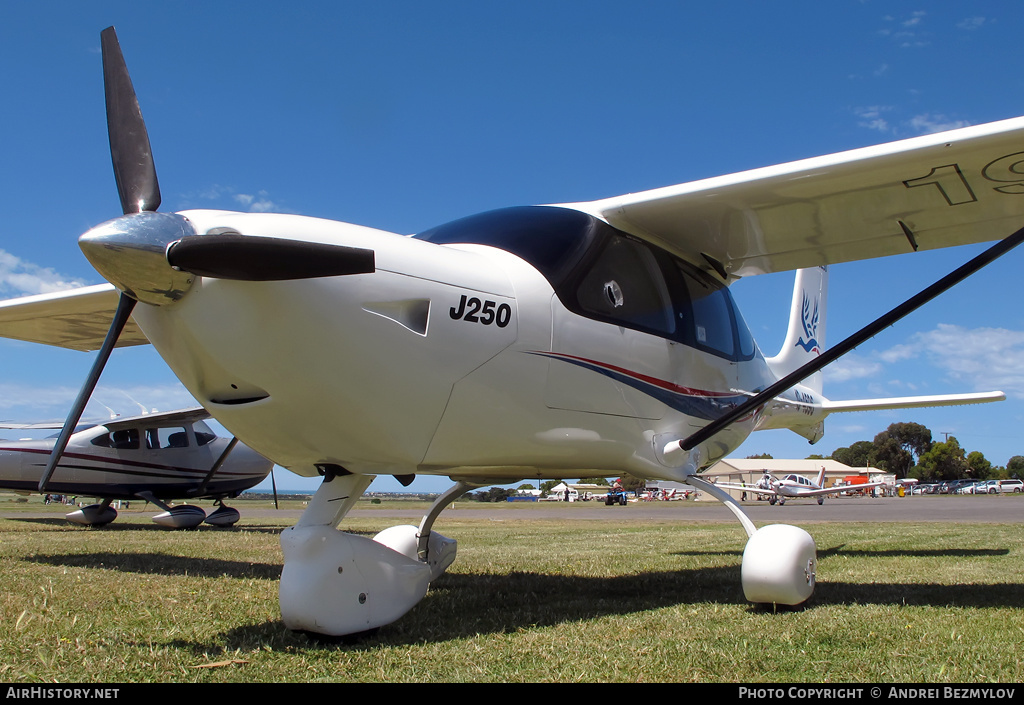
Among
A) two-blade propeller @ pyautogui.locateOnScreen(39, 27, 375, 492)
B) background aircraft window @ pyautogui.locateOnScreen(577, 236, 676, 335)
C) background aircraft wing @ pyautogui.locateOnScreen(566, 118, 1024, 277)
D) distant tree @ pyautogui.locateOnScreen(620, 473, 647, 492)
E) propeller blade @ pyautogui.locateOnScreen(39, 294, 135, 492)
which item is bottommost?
distant tree @ pyautogui.locateOnScreen(620, 473, 647, 492)

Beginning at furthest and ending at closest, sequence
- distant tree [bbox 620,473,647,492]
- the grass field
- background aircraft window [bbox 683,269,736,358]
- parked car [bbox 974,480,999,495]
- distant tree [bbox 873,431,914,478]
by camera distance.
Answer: distant tree [bbox 873,431,914,478]
parked car [bbox 974,480,999,495]
background aircraft window [bbox 683,269,736,358]
distant tree [bbox 620,473,647,492]
the grass field

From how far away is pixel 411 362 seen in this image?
3.24 m

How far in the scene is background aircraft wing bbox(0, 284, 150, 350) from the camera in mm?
6262

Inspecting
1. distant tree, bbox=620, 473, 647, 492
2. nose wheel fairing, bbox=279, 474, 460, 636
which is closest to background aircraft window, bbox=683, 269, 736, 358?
distant tree, bbox=620, 473, 647, 492

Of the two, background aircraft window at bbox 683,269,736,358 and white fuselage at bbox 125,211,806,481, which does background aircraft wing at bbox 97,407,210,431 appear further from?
white fuselage at bbox 125,211,806,481

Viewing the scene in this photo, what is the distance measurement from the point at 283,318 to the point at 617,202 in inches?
105

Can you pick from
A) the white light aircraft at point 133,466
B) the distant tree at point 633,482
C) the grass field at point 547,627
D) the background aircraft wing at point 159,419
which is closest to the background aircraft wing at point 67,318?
the grass field at point 547,627

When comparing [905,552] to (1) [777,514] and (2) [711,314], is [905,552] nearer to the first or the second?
(2) [711,314]

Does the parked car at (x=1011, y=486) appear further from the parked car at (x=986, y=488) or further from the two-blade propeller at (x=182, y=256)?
the two-blade propeller at (x=182, y=256)

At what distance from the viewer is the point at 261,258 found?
276cm

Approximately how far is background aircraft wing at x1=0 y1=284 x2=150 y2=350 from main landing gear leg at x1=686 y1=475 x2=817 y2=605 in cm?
534

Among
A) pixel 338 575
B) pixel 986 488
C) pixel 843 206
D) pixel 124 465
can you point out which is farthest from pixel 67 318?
pixel 986 488

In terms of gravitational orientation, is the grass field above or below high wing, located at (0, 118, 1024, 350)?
below

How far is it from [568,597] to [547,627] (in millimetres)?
1240
